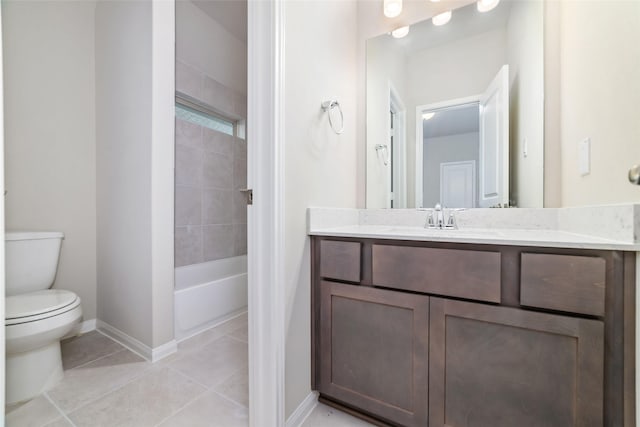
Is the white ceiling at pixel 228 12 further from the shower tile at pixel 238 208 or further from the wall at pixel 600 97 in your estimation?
the wall at pixel 600 97

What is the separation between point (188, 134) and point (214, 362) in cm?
179

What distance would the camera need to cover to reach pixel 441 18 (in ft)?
4.92

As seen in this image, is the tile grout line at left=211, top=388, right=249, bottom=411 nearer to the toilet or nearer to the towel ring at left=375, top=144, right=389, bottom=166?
the toilet

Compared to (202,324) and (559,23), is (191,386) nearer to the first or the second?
(202,324)

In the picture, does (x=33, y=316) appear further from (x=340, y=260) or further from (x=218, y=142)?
(x=218, y=142)

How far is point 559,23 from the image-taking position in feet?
4.10

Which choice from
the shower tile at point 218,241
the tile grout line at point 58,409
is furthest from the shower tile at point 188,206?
the tile grout line at point 58,409

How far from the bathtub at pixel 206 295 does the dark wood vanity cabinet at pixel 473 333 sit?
118 cm

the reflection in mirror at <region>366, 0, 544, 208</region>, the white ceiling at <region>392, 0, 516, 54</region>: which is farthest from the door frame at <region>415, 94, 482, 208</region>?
the white ceiling at <region>392, 0, 516, 54</region>

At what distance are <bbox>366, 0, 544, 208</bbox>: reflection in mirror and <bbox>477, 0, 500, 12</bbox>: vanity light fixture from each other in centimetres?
2

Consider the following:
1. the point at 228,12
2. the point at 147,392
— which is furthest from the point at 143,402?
the point at 228,12

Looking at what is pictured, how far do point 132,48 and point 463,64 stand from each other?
207 centimetres

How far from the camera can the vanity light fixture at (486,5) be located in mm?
1403

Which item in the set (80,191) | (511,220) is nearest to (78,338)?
(80,191)
